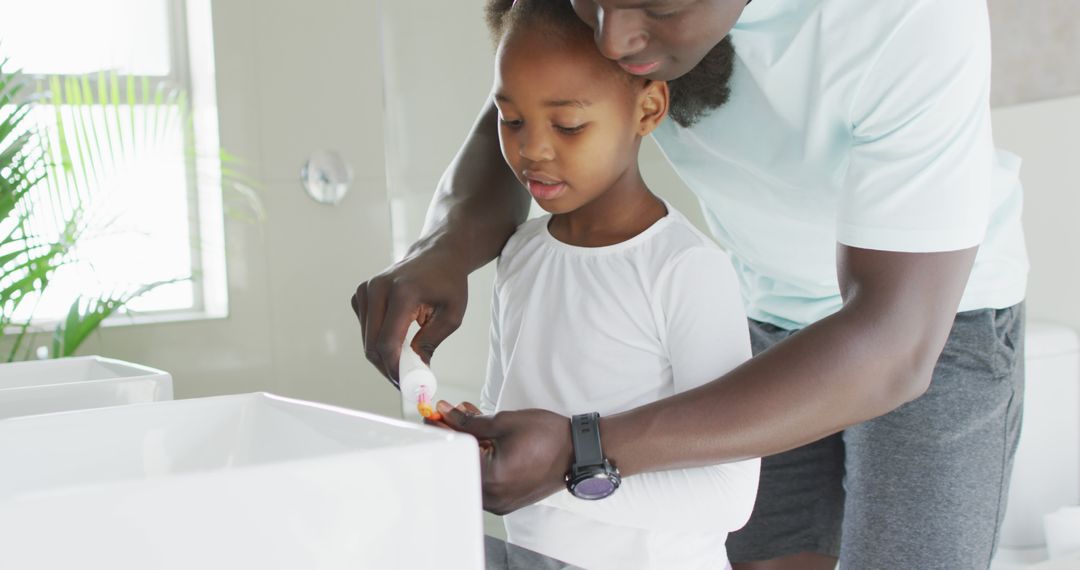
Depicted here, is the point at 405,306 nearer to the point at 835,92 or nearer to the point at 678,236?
the point at 678,236

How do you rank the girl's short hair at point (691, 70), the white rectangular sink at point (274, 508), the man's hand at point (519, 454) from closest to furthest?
the white rectangular sink at point (274, 508) → the man's hand at point (519, 454) → the girl's short hair at point (691, 70)

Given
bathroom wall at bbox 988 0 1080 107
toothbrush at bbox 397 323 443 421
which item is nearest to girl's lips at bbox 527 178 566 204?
toothbrush at bbox 397 323 443 421

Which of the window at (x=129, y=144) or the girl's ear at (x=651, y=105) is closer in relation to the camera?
the girl's ear at (x=651, y=105)

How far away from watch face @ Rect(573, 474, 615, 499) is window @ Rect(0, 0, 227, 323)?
206 cm

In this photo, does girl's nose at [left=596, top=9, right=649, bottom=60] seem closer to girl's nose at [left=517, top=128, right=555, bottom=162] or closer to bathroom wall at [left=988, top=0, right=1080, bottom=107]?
girl's nose at [left=517, top=128, right=555, bottom=162]

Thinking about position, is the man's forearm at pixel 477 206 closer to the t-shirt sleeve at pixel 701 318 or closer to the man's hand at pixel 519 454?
the t-shirt sleeve at pixel 701 318

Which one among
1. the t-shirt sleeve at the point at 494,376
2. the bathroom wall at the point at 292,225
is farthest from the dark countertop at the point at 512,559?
the bathroom wall at the point at 292,225

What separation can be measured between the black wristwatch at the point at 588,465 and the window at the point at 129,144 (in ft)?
6.77

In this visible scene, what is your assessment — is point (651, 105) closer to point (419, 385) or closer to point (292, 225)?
→ point (419, 385)

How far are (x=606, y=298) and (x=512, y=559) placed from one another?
1.03 ft

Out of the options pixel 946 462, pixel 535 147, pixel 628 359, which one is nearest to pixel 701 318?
pixel 628 359

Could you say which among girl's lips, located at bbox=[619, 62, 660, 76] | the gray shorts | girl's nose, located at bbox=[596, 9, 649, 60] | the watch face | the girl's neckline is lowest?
the gray shorts

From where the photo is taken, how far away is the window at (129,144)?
252 centimetres

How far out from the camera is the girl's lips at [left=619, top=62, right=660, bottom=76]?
30.4 inches
